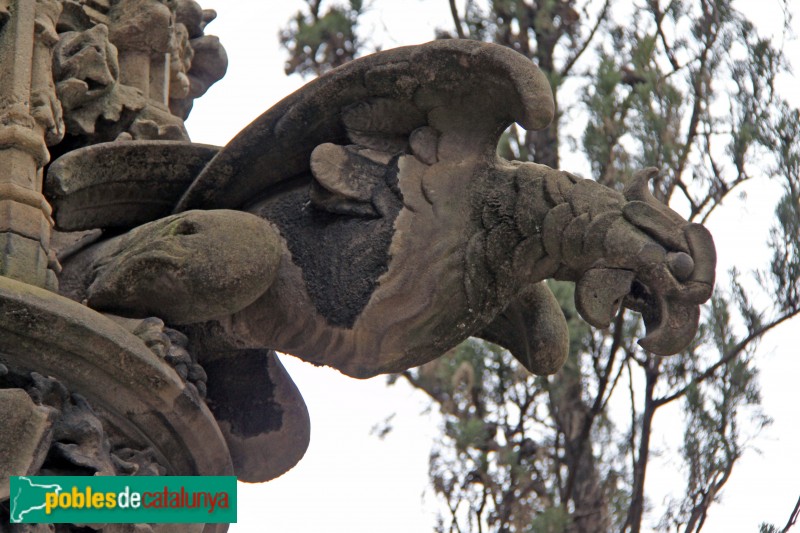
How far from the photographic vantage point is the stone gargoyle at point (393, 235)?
11.6ft

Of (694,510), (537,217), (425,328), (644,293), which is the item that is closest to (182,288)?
(425,328)

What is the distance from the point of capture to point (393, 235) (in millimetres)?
3609

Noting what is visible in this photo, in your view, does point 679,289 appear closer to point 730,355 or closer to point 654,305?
point 654,305

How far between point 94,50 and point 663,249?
1.58 meters

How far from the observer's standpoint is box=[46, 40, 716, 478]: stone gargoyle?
3.54 metres

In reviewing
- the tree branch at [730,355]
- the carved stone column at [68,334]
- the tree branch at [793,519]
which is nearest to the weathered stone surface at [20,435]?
the carved stone column at [68,334]

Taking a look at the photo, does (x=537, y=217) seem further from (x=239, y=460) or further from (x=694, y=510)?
(x=694, y=510)

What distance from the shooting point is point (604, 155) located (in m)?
7.46

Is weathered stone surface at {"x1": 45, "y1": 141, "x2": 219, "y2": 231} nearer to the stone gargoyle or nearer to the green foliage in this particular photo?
the stone gargoyle

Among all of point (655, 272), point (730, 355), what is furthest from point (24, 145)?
point (730, 355)

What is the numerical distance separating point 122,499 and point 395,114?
3.65 feet

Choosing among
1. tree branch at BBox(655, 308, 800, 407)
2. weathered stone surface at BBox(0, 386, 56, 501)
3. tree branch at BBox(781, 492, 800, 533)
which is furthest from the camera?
tree branch at BBox(655, 308, 800, 407)

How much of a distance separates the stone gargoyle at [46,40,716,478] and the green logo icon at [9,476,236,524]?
38 centimetres

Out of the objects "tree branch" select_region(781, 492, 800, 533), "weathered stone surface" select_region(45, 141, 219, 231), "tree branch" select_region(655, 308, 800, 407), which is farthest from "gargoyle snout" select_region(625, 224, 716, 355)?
"tree branch" select_region(655, 308, 800, 407)
